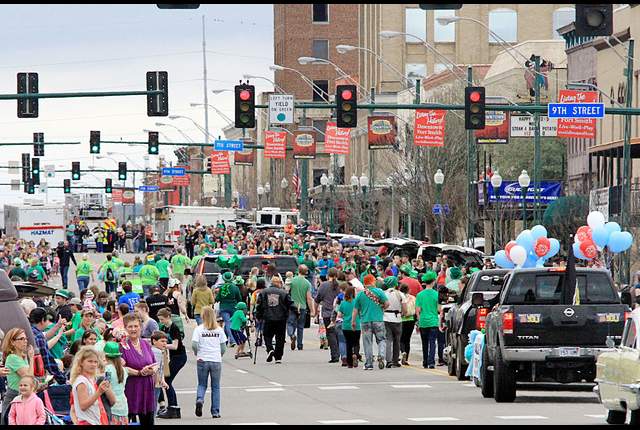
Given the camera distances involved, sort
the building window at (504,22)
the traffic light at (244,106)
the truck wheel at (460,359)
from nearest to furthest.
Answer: the truck wheel at (460,359) → the traffic light at (244,106) → the building window at (504,22)

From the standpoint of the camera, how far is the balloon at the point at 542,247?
89.2 feet

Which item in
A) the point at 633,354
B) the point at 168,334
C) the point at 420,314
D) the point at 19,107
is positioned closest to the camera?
the point at 633,354

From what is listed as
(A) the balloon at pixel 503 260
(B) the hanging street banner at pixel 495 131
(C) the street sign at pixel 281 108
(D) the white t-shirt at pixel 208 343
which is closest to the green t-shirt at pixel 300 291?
(A) the balloon at pixel 503 260

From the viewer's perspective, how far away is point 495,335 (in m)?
22.2

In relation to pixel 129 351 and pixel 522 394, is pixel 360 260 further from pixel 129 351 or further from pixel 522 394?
pixel 129 351

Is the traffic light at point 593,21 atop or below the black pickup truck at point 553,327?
atop

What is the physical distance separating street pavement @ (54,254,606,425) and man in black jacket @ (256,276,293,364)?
1.34ft

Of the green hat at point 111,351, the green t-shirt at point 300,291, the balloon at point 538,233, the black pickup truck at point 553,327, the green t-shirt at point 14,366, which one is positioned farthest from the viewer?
the green t-shirt at point 300,291

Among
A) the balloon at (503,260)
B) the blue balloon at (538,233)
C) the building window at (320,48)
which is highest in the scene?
the building window at (320,48)

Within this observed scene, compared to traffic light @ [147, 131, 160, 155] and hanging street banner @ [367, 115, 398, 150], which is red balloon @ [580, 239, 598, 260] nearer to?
hanging street banner @ [367, 115, 398, 150]

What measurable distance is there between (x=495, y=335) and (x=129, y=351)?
6.19 meters

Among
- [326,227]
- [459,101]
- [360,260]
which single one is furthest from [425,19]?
[360,260]

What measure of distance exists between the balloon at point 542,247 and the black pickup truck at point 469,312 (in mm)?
1387

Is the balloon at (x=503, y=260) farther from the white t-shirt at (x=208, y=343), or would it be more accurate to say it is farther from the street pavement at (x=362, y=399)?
the white t-shirt at (x=208, y=343)
